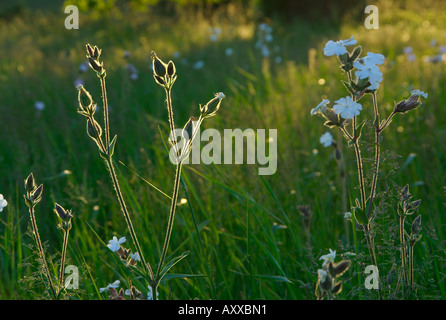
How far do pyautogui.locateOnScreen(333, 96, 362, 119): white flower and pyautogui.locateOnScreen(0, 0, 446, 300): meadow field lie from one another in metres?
0.15

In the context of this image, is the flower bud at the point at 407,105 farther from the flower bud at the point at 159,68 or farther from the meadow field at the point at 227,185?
the flower bud at the point at 159,68

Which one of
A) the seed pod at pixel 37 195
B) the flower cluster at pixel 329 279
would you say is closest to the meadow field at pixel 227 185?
the flower cluster at pixel 329 279

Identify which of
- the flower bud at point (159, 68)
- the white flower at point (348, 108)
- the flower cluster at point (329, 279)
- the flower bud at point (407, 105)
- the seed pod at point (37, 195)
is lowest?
the flower cluster at point (329, 279)

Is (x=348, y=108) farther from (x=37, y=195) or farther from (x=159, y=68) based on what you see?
(x=37, y=195)

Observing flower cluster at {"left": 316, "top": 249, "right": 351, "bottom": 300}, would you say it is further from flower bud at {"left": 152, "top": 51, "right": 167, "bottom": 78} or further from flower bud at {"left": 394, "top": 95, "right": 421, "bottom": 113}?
flower bud at {"left": 152, "top": 51, "right": 167, "bottom": 78}

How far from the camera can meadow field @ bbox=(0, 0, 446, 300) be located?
4.32 feet

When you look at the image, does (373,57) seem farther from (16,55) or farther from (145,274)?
(16,55)

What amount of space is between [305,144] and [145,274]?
5.27 ft

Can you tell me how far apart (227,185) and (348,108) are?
94 cm

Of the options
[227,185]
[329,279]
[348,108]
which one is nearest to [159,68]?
[348,108]

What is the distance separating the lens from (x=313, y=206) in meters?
2.03

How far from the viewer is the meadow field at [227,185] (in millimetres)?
Result: 1316

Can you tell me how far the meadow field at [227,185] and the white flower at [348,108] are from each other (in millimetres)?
150

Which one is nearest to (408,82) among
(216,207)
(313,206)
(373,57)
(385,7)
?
(313,206)
